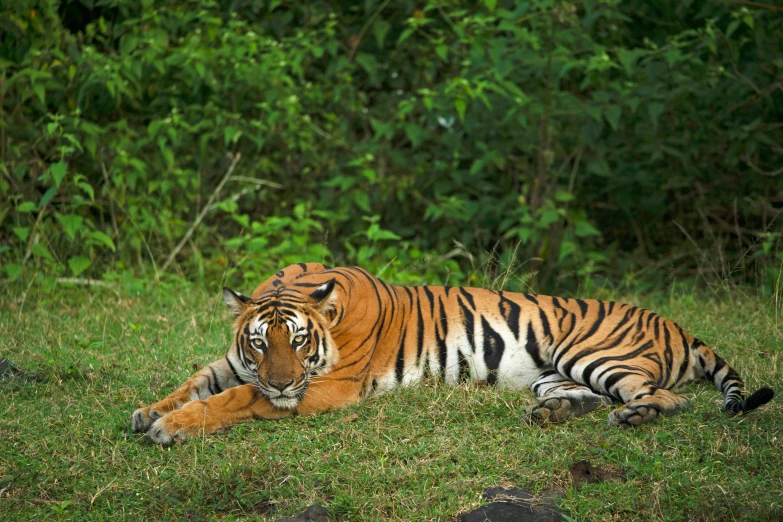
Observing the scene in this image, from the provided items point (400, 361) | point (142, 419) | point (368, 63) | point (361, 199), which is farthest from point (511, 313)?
point (368, 63)

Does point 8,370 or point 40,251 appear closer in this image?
point 8,370

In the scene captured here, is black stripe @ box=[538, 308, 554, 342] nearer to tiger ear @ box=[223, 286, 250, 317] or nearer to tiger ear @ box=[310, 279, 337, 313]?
tiger ear @ box=[310, 279, 337, 313]

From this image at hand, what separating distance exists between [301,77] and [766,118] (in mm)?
3975

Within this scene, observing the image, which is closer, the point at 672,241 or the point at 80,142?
the point at 80,142

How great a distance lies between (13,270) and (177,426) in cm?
305

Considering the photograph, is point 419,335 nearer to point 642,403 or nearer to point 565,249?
point 642,403

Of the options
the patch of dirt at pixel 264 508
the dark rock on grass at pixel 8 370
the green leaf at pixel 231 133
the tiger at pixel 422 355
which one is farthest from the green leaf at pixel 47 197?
the patch of dirt at pixel 264 508

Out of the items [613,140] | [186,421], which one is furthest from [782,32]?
[186,421]

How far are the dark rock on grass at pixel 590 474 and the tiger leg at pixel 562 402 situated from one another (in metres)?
0.41

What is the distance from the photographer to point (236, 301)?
4.23 metres

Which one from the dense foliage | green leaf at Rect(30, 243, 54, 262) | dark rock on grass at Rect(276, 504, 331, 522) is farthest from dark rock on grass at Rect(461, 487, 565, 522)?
green leaf at Rect(30, 243, 54, 262)

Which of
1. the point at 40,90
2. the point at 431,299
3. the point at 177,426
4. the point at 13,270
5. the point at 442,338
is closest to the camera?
the point at 177,426

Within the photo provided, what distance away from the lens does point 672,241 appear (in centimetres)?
880

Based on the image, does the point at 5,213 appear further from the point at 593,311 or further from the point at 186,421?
the point at 593,311
